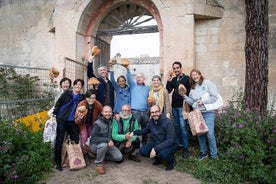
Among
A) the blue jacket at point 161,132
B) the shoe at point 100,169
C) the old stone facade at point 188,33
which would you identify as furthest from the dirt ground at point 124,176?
the old stone facade at point 188,33

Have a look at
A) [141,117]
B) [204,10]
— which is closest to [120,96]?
[141,117]

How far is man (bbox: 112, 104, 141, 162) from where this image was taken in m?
4.16

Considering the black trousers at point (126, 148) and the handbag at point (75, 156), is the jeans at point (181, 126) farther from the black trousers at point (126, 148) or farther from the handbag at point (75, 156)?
the handbag at point (75, 156)

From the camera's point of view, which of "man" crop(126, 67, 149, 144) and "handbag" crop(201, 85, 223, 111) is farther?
"man" crop(126, 67, 149, 144)

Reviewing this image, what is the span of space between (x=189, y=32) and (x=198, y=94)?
103 inches

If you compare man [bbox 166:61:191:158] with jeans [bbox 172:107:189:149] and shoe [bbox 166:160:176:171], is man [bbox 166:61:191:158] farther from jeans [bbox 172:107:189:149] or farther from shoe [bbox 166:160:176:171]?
shoe [bbox 166:160:176:171]

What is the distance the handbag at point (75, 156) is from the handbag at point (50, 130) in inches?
15.8

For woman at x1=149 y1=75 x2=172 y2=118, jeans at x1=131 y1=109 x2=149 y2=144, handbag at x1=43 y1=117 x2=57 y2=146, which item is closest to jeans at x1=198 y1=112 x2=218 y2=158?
woman at x1=149 y1=75 x2=172 y2=118

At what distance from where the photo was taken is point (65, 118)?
13.2 feet

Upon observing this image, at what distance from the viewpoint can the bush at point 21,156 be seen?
10.7ft

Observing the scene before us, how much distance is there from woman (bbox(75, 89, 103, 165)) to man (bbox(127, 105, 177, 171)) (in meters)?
0.72

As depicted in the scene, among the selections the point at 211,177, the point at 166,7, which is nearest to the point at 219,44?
the point at 166,7

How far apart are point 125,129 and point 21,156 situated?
1643mm

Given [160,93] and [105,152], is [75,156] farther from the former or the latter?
[160,93]
